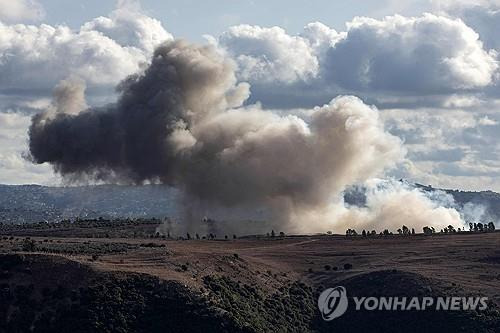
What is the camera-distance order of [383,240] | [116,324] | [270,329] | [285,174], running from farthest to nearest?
[285,174], [383,240], [270,329], [116,324]

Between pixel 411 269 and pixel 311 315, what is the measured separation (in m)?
18.9

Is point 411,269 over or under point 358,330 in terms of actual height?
over

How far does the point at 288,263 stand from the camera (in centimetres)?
13512

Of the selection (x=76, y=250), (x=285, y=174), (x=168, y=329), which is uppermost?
(x=285, y=174)

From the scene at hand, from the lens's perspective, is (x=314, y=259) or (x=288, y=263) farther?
(x=314, y=259)

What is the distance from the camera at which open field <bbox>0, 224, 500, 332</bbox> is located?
4336 inches

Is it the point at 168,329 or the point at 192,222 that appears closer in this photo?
the point at 168,329

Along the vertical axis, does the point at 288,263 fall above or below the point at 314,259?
below

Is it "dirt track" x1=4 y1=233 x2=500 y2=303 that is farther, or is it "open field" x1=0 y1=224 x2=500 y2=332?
"dirt track" x1=4 y1=233 x2=500 y2=303

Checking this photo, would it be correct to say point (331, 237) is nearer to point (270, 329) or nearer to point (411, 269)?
point (411, 269)

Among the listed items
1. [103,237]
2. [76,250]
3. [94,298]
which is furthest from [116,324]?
[103,237]

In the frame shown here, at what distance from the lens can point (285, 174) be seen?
18188 cm

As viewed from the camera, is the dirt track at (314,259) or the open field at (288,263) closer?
the open field at (288,263)

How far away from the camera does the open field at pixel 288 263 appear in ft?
361
